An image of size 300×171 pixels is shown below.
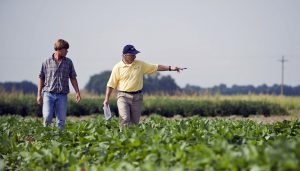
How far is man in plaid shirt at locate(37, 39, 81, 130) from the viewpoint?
10445mm

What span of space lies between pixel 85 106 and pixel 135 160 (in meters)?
22.3

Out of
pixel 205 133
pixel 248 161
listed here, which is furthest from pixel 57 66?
pixel 248 161

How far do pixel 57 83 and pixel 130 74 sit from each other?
4.38ft

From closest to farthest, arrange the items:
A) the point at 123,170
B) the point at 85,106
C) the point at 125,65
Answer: the point at 123,170
the point at 125,65
the point at 85,106

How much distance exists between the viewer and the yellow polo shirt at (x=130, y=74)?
1032 cm

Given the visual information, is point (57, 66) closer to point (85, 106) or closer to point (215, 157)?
point (215, 157)

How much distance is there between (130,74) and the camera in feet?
33.8

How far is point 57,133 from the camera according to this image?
28.3 feet

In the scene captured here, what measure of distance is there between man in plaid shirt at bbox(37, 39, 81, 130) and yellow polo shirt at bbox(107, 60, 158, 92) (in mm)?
859

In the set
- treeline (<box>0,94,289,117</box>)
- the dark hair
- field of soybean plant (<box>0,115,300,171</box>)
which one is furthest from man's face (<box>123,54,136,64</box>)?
treeline (<box>0,94,289,117</box>)

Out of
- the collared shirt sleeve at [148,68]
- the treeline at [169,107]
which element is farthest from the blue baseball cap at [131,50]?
the treeline at [169,107]

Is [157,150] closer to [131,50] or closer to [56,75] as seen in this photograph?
[131,50]

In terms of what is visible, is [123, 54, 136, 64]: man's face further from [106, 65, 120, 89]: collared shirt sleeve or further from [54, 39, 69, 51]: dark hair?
[54, 39, 69, 51]: dark hair

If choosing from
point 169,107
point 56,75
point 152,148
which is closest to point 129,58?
point 56,75
